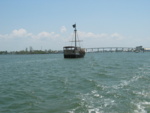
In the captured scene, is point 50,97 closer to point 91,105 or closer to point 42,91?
point 42,91

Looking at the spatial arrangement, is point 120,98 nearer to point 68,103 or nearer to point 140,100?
point 140,100

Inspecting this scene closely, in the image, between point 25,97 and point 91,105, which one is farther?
point 25,97

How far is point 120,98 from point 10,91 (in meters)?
8.46

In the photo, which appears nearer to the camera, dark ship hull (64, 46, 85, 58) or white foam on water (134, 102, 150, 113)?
white foam on water (134, 102, 150, 113)

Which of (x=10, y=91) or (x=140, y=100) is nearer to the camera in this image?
(x=140, y=100)

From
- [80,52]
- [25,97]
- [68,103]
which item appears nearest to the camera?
[68,103]

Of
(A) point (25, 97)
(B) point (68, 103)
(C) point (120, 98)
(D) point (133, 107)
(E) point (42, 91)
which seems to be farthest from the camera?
(E) point (42, 91)

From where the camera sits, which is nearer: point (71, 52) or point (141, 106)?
point (141, 106)

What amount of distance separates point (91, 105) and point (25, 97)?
490cm

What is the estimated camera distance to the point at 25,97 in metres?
15.3

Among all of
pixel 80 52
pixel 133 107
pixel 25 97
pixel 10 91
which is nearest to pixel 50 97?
pixel 25 97

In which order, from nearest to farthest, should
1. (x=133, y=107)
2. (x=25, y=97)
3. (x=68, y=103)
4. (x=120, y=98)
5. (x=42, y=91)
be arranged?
(x=133, y=107), (x=68, y=103), (x=120, y=98), (x=25, y=97), (x=42, y=91)

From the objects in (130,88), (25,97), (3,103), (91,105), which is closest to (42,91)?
(25,97)

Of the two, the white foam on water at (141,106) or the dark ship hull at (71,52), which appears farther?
the dark ship hull at (71,52)
